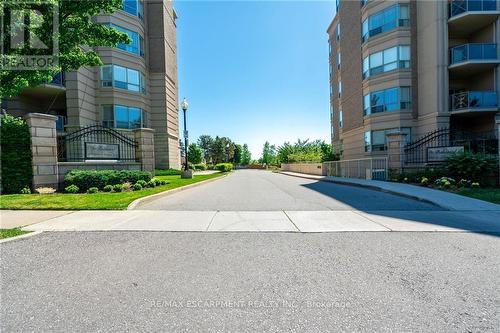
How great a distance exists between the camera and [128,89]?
24.1 meters

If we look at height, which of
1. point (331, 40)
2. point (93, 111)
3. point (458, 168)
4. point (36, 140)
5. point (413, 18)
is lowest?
point (458, 168)

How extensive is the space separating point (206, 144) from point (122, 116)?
81.4 meters

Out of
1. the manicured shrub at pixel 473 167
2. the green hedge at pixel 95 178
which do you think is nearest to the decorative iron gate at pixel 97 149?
the green hedge at pixel 95 178

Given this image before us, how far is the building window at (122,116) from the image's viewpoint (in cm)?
2303

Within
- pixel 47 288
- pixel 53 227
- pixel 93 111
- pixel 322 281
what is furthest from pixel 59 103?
pixel 322 281

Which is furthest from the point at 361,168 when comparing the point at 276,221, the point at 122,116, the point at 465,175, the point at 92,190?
the point at 122,116

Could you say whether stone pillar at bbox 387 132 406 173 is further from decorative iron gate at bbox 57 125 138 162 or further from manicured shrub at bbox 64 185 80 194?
manicured shrub at bbox 64 185 80 194

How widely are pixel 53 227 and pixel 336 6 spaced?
35.3 m

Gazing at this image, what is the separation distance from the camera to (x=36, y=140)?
10922 millimetres

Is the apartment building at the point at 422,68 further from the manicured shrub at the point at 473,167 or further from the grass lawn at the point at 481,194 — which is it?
the grass lawn at the point at 481,194

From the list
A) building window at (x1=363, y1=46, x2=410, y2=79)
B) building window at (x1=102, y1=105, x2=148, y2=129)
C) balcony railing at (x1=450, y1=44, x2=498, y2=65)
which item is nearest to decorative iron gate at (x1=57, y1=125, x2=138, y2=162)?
building window at (x1=102, y1=105, x2=148, y2=129)

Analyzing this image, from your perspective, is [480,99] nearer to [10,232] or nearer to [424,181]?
[424,181]

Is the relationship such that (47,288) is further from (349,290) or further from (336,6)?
(336,6)

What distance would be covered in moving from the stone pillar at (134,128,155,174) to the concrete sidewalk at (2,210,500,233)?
23.6 ft
